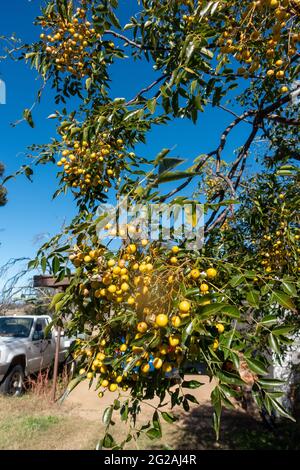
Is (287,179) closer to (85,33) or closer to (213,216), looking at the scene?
(213,216)

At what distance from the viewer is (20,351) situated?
22.6 feet

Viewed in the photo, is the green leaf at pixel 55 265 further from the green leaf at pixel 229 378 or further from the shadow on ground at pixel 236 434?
the shadow on ground at pixel 236 434

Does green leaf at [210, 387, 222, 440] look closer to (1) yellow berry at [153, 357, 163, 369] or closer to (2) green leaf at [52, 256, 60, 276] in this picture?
(1) yellow berry at [153, 357, 163, 369]

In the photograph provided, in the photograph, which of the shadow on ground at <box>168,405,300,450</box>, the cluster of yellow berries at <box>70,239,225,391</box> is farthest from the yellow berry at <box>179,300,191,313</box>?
the shadow on ground at <box>168,405,300,450</box>

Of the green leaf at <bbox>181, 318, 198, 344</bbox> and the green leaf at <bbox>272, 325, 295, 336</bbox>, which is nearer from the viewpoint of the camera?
the green leaf at <bbox>181, 318, 198, 344</bbox>

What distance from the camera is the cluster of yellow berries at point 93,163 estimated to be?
6.75 feet

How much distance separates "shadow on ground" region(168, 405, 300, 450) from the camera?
460cm

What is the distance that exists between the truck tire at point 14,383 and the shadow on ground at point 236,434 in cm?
333

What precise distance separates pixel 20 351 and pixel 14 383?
62cm

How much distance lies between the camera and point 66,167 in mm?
2211

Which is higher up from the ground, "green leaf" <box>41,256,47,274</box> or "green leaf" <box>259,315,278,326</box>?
"green leaf" <box>41,256,47,274</box>

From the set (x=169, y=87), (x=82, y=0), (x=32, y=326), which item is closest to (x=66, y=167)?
(x=169, y=87)

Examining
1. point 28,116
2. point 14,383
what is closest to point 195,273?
point 28,116

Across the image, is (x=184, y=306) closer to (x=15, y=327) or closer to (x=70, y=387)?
(x=70, y=387)
